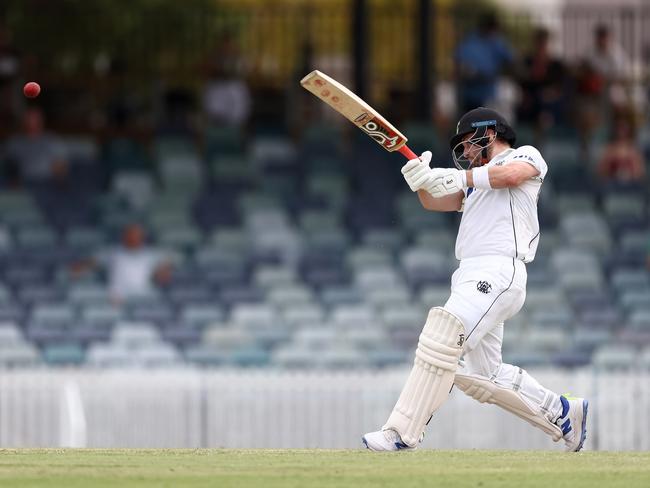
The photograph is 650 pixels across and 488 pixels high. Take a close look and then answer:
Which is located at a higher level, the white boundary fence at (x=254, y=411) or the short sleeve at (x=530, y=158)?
the short sleeve at (x=530, y=158)

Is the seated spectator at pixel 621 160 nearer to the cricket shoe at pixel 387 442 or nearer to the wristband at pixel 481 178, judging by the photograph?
the wristband at pixel 481 178

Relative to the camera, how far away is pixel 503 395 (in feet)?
26.7

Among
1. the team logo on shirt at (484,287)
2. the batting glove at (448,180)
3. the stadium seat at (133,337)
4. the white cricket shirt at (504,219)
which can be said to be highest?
the batting glove at (448,180)

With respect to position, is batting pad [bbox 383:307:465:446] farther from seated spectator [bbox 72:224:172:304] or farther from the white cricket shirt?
seated spectator [bbox 72:224:172:304]

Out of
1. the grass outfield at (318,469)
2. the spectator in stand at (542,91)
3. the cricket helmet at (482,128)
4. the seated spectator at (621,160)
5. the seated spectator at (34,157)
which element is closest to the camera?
the grass outfield at (318,469)

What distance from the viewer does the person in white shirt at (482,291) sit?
7910 millimetres

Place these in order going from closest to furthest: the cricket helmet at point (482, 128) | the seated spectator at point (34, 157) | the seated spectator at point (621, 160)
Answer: the cricket helmet at point (482, 128), the seated spectator at point (34, 157), the seated spectator at point (621, 160)

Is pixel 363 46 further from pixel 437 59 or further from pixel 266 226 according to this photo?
pixel 437 59

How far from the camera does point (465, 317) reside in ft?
25.9

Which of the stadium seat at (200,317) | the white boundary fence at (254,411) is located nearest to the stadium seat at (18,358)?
the white boundary fence at (254,411)

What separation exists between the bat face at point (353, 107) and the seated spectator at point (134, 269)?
7.96m

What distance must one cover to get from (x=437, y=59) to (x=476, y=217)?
56.4 ft

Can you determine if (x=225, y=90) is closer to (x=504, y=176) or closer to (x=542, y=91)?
(x=542, y=91)

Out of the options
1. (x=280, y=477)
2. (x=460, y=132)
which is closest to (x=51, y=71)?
(x=460, y=132)
